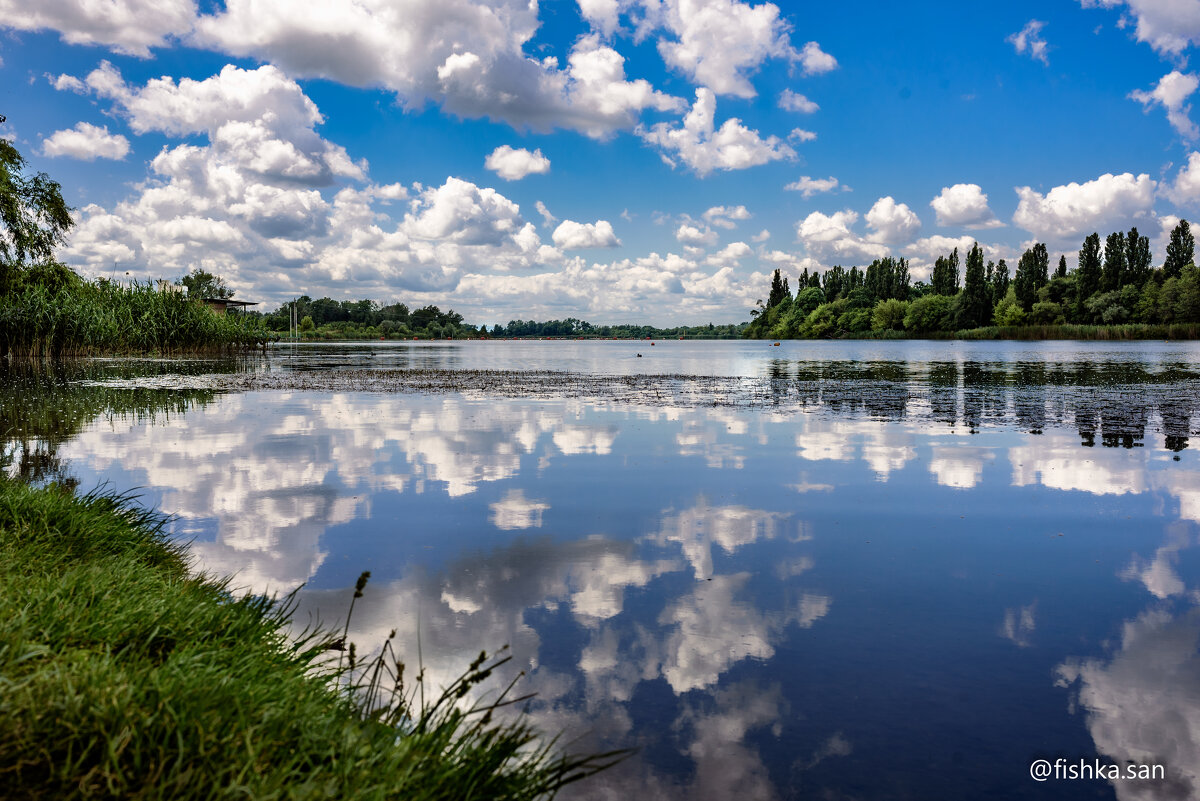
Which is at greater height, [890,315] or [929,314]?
[890,315]

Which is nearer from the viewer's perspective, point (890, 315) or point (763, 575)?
point (763, 575)

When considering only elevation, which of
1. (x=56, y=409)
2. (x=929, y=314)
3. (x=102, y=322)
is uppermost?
(x=929, y=314)

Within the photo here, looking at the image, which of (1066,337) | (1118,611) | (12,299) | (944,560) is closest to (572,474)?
(944,560)

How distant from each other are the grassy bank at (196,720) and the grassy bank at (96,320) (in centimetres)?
4677

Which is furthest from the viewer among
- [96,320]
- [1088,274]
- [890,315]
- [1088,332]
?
[890,315]

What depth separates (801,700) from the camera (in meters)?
4.48

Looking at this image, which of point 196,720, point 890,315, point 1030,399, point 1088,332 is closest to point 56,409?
point 196,720

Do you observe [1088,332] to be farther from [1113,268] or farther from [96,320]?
[96,320]

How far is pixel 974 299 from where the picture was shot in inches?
5477

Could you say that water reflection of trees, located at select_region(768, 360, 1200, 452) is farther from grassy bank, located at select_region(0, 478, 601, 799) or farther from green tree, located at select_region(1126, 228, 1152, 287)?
green tree, located at select_region(1126, 228, 1152, 287)

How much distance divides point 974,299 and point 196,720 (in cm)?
15518

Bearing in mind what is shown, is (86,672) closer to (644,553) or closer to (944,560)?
(644,553)

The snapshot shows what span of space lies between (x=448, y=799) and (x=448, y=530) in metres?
5.26

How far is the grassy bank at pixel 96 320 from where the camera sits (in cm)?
4244
